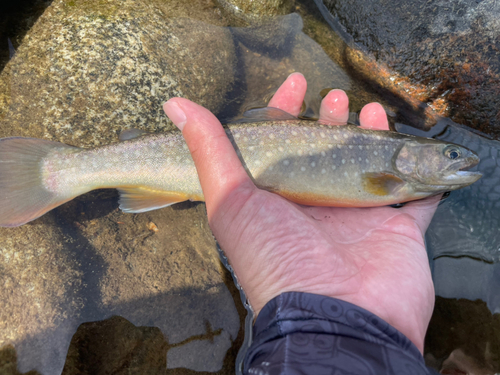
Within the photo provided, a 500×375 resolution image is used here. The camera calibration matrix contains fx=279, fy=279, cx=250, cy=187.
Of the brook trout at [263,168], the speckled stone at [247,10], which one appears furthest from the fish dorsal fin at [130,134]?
the speckled stone at [247,10]

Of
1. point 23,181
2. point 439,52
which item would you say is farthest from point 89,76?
point 439,52

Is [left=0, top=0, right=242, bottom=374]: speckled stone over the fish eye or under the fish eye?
under

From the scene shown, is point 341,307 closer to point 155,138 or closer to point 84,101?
point 155,138

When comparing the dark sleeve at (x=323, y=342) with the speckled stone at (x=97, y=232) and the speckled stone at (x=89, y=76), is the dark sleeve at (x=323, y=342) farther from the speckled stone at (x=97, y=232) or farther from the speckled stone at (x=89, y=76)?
the speckled stone at (x=89, y=76)

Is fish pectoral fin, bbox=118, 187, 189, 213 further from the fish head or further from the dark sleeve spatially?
the fish head

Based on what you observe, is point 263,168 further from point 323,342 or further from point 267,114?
point 323,342

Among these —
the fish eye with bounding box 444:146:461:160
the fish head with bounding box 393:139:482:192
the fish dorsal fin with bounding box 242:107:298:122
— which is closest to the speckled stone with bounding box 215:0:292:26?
the fish dorsal fin with bounding box 242:107:298:122
